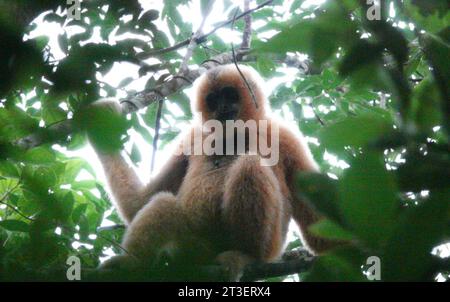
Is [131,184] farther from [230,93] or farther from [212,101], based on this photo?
[230,93]

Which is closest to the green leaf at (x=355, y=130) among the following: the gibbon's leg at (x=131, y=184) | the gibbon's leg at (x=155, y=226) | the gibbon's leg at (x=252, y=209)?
the gibbon's leg at (x=155, y=226)

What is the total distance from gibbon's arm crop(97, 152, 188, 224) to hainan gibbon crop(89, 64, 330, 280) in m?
0.01

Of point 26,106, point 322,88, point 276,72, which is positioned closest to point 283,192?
point 322,88

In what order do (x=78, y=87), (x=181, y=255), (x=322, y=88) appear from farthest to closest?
1. (x=322, y=88)
2. (x=78, y=87)
3. (x=181, y=255)

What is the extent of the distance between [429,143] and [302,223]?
16.5 feet

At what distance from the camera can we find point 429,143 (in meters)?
1.36

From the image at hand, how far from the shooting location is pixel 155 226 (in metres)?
5.46

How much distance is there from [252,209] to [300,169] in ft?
4.01

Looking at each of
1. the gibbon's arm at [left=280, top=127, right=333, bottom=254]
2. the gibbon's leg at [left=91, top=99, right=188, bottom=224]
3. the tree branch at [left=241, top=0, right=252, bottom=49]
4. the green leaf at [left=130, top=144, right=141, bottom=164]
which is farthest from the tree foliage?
the tree branch at [left=241, top=0, right=252, bottom=49]

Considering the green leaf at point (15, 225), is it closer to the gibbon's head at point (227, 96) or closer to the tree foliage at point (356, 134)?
the tree foliage at point (356, 134)

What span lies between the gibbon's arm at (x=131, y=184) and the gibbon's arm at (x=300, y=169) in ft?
4.69

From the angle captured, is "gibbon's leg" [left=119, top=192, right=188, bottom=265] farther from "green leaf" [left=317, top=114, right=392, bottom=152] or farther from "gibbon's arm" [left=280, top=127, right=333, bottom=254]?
"green leaf" [left=317, top=114, right=392, bottom=152]

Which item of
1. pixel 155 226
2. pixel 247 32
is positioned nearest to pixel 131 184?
pixel 155 226
